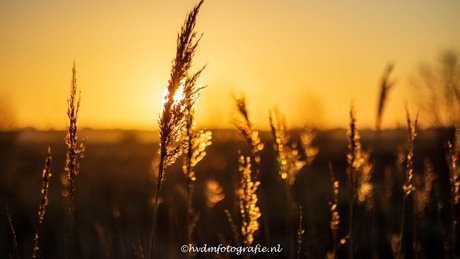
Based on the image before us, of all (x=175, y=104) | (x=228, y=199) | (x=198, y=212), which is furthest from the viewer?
(x=228, y=199)

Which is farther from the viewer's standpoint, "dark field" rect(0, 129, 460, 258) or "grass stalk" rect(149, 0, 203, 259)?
"dark field" rect(0, 129, 460, 258)

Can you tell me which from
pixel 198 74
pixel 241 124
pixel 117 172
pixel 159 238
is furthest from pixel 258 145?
pixel 117 172

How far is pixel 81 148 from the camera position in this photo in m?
2.42

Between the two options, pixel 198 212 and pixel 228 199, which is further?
pixel 228 199

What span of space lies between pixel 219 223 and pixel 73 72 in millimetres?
7065

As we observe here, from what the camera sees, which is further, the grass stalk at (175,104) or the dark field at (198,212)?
the dark field at (198,212)

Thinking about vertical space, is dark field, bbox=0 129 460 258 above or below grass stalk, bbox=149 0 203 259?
below

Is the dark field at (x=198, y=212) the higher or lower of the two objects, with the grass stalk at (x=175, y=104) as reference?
lower

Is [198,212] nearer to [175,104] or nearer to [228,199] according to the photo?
[175,104]

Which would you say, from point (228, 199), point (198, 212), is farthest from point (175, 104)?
point (228, 199)

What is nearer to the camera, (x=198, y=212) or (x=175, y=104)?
(x=175, y=104)

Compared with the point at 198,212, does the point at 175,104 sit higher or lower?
higher

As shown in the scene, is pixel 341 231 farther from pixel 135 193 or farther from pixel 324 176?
pixel 324 176

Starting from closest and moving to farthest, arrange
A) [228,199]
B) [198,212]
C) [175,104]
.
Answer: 1. [175,104]
2. [198,212]
3. [228,199]
